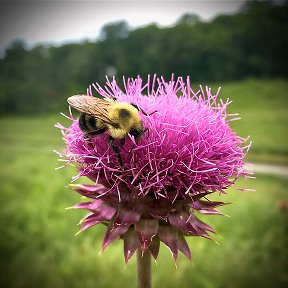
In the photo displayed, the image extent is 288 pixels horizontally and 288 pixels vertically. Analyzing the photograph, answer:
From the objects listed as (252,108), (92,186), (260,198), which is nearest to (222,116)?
(92,186)

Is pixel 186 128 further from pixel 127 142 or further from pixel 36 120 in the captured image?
pixel 36 120

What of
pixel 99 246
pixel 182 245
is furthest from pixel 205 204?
pixel 99 246

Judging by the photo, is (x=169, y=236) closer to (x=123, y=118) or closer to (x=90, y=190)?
(x=90, y=190)

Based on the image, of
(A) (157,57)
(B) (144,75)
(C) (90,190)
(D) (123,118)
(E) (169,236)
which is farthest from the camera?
(A) (157,57)

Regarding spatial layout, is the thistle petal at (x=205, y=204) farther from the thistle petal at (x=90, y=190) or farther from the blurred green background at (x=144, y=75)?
the thistle petal at (x=90, y=190)

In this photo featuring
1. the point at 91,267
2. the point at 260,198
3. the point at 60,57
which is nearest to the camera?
the point at 91,267
